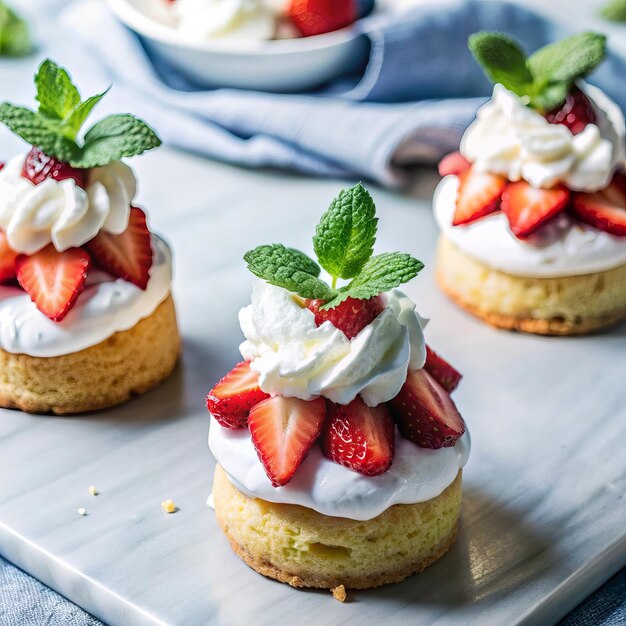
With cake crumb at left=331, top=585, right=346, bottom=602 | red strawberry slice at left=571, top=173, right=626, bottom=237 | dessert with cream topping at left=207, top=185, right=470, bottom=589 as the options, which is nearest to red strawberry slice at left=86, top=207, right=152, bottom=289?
dessert with cream topping at left=207, top=185, right=470, bottom=589

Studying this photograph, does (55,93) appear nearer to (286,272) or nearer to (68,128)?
(68,128)

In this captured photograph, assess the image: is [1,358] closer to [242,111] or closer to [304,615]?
[304,615]

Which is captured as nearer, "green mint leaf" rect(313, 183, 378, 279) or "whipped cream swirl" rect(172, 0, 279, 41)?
"green mint leaf" rect(313, 183, 378, 279)

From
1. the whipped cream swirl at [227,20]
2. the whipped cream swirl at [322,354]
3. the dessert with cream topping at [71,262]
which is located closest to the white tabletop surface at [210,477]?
the dessert with cream topping at [71,262]

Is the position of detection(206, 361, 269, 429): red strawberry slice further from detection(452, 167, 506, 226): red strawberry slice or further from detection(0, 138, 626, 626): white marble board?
detection(452, 167, 506, 226): red strawberry slice

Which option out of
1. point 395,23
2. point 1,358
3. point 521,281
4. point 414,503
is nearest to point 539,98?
point 521,281

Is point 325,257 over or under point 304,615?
over

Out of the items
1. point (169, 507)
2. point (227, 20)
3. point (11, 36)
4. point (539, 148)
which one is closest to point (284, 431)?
point (169, 507)
